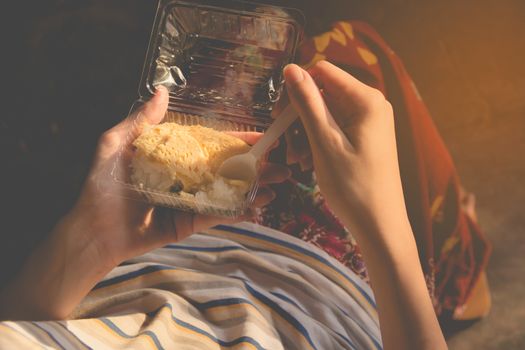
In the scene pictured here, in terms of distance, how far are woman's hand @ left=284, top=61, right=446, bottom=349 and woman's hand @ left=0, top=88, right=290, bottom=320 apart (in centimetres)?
17

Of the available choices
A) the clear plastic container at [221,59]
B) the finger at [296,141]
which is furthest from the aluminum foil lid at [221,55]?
the finger at [296,141]

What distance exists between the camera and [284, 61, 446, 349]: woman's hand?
63cm

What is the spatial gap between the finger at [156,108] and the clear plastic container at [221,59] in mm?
55

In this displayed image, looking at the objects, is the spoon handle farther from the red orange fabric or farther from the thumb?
the red orange fabric

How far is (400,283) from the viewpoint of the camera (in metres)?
0.67

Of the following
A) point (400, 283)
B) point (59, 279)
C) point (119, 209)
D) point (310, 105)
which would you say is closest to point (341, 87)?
point (310, 105)

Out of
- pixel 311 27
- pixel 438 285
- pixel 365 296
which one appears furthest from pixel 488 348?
pixel 311 27

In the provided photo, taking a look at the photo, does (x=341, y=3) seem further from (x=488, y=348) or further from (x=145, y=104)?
(x=488, y=348)

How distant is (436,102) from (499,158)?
19 centimetres

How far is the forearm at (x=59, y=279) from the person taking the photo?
2.42 ft

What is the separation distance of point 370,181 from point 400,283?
158mm

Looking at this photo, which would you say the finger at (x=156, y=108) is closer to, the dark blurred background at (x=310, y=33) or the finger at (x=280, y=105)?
the finger at (x=280, y=105)

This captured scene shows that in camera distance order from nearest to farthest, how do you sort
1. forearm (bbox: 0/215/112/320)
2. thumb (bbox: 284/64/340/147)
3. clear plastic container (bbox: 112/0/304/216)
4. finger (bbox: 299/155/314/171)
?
thumb (bbox: 284/64/340/147) < forearm (bbox: 0/215/112/320) < clear plastic container (bbox: 112/0/304/216) < finger (bbox: 299/155/314/171)

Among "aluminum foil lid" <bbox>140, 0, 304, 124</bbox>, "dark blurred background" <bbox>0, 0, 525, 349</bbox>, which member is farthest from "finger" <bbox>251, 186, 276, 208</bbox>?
"dark blurred background" <bbox>0, 0, 525, 349</bbox>
